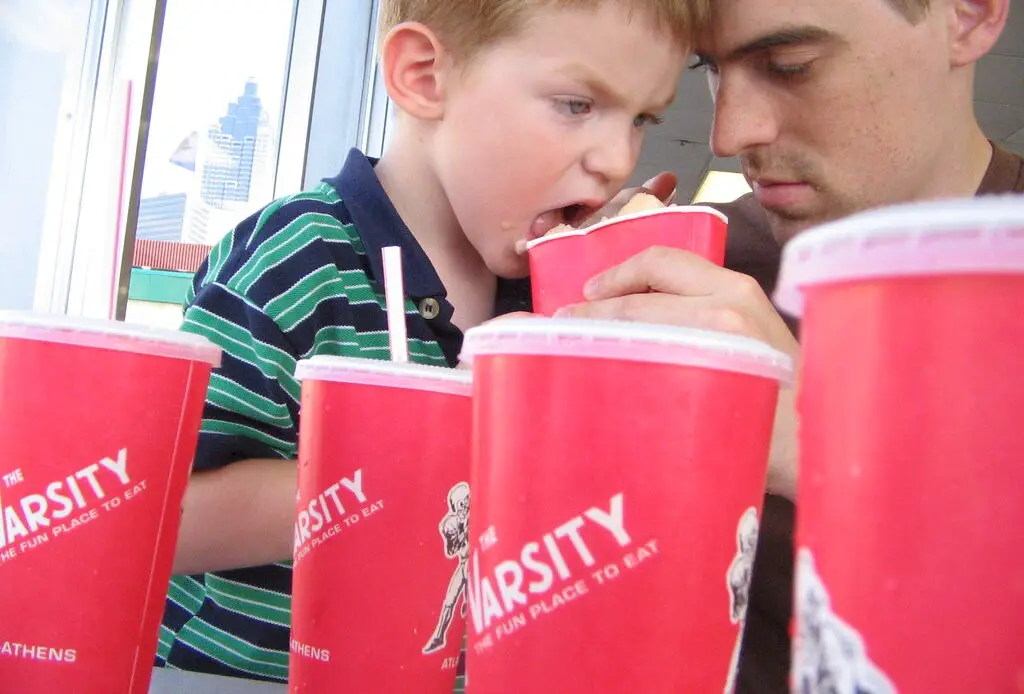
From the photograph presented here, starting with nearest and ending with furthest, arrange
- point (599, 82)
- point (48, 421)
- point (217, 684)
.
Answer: point (48, 421)
point (217, 684)
point (599, 82)

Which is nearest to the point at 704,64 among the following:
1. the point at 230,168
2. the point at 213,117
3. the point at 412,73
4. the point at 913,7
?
the point at 913,7

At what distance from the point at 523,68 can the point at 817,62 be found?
42 cm

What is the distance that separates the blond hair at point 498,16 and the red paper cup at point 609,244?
1.14ft

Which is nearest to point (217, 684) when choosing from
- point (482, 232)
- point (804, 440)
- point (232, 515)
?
point (232, 515)

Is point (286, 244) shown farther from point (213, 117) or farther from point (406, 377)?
point (213, 117)

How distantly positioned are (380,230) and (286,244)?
5.3 inches

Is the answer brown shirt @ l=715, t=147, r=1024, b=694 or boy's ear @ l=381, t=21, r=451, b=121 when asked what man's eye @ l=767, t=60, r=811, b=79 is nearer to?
boy's ear @ l=381, t=21, r=451, b=121

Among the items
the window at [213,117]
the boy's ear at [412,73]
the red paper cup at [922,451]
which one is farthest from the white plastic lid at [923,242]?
the window at [213,117]

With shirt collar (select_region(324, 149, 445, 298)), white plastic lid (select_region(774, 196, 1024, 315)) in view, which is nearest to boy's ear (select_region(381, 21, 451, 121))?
shirt collar (select_region(324, 149, 445, 298))

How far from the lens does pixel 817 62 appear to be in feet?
3.69

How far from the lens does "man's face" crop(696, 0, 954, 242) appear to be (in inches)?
43.5

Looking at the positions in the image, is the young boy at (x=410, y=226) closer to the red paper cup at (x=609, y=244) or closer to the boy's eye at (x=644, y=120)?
the boy's eye at (x=644, y=120)

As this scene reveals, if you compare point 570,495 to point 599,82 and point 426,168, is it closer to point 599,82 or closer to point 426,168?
point 599,82

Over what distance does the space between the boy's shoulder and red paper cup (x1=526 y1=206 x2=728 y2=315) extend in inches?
12.1
